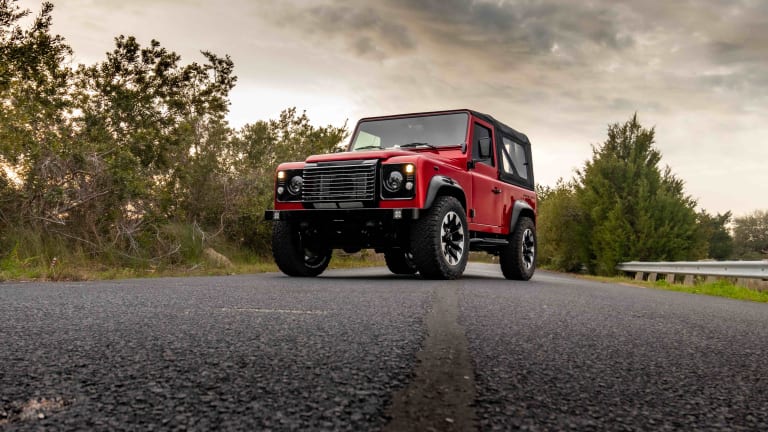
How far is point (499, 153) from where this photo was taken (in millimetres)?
10109

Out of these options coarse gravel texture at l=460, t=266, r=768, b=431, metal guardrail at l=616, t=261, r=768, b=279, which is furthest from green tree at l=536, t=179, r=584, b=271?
coarse gravel texture at l=460, t=266, r=768, b=431

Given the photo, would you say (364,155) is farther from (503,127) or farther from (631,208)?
(631,208)

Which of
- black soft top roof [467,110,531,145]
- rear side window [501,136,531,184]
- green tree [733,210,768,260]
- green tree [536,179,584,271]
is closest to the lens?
black soft top roof [467,110,531,145]

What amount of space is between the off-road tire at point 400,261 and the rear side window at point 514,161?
2.24 meters

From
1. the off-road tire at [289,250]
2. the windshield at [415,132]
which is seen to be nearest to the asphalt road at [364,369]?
the off-road tire at [289,250]

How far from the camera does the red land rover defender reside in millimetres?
7801

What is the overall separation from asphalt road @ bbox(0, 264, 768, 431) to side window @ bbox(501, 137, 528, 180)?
20.4 feet

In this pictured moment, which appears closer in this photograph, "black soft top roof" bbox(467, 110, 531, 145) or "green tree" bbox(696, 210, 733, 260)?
"black soft top roof" bbox(467, 110, 531, 145)

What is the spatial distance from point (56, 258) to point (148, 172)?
3612 millimetres

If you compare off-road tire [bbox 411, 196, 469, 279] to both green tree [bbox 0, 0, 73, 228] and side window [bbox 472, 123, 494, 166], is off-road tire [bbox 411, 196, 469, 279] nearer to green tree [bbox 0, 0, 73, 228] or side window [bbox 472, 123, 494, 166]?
side window [bbox 472, 123, 494, 166]

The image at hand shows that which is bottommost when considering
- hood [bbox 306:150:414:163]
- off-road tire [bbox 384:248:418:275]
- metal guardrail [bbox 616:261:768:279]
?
off-road tire [bbox 384:248:418:275]

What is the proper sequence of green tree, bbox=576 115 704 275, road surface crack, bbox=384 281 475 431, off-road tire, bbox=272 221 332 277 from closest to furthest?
road surface crack, bbox=384 281 475 431 < off-road tire, bbox=272 221 332 277 < green tree, bbox=576 115 704 275

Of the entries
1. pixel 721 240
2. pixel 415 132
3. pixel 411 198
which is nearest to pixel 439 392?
pixel 411 198

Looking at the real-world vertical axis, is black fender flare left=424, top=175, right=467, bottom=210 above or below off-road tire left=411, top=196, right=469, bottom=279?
above
